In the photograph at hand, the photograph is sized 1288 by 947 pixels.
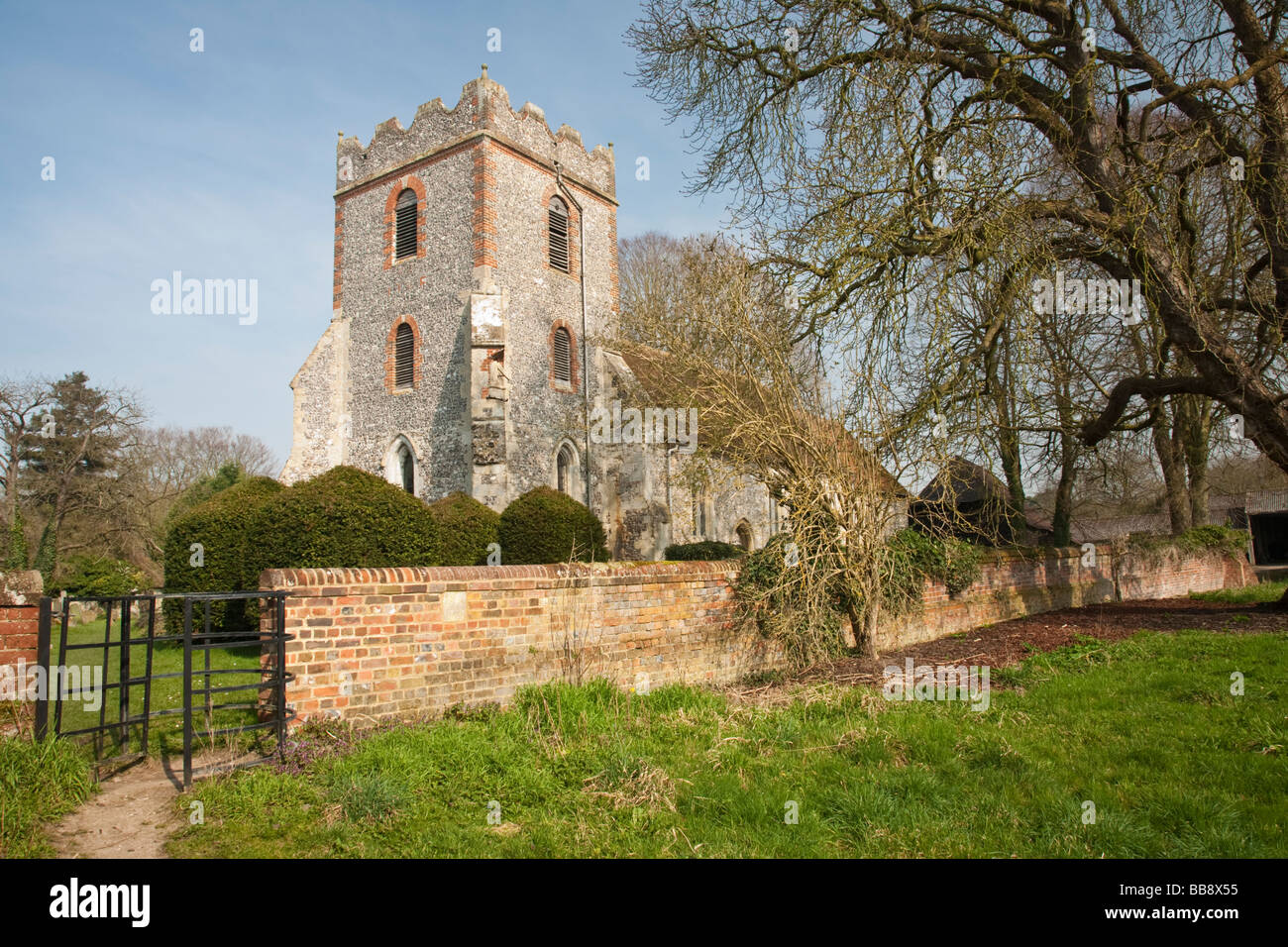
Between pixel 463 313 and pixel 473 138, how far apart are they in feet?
14.6

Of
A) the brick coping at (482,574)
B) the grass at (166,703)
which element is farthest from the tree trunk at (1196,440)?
the grass at (166,703)

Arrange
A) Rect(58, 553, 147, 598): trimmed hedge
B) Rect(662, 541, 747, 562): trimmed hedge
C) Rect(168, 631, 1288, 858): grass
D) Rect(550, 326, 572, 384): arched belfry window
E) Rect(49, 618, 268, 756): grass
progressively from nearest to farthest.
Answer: Rect(168, 631, 1288, 858): grass, Rect(49, 618, 268, 756): grass, Rect(662, 541, 747, 562): trimmed hedge, Rect(550, 326, 572, 384): arched belfry window, Rect(58, 553, 147, 598): trimmed hedge

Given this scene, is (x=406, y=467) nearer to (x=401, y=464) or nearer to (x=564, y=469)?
(x=401, y=464)

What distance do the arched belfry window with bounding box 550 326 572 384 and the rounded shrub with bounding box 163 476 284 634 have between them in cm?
828

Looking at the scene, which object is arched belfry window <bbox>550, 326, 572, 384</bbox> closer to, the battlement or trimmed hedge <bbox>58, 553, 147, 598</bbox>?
the battlement

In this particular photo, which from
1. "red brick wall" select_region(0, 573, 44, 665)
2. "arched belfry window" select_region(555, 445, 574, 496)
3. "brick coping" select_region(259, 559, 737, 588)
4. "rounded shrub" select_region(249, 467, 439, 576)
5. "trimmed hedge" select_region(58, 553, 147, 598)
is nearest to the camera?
"red brick wall" select_region(0, 573, 44, 665)

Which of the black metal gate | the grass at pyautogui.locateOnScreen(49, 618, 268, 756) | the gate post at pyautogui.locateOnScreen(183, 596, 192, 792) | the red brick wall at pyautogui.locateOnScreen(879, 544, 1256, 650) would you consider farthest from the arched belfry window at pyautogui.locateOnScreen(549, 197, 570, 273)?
the gate post at pyautogui.locateOnScreen(183, 596, 192, 792)

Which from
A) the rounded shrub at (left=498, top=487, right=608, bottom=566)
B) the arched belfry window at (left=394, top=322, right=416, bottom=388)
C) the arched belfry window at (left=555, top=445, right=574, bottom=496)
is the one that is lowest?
the rounded shrub at (left=498, top=487, right=608, bottom=566)

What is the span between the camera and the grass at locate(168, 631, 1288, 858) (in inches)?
154

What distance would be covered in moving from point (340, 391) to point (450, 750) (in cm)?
1742

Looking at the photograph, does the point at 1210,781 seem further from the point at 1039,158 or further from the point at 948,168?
the point at 1039,158

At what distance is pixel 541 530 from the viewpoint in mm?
15617

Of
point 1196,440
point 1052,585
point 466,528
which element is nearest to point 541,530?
point 466,528

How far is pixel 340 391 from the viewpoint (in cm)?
2084
